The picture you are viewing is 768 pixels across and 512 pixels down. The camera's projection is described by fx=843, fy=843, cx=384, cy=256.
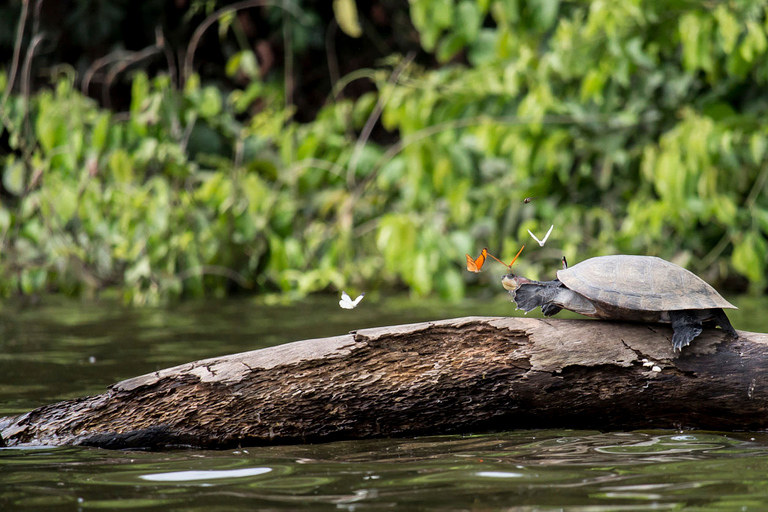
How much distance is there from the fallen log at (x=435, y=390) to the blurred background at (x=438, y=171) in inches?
155

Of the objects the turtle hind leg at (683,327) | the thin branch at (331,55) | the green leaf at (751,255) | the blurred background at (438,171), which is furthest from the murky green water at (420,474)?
the thin branch at (331,55)

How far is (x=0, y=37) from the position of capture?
12.3m

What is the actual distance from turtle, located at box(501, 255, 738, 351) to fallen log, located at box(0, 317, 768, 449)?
7cm

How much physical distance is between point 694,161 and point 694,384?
178 inches

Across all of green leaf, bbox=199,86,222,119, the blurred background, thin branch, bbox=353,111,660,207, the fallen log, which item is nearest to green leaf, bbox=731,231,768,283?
the blurred background

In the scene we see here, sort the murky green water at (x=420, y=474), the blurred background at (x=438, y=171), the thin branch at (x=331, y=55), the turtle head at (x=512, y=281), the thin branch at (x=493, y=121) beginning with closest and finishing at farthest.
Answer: the murky green water at (x=420, y=474) → the turtle head at (x=512, y=281) → the blurred background at (x=438, y=171) → the thin branch at (x=493, y=121) → the thin branch at (x=331, y=55)

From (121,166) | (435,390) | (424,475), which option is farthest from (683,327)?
(121,166)

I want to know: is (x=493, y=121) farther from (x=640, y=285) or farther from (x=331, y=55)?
(x=640, y=285)

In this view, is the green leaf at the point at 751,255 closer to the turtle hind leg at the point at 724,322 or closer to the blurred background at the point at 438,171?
the blurred background at the point at 438,171

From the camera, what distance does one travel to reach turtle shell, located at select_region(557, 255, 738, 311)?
2.72 metres

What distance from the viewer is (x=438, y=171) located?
7.68 metres

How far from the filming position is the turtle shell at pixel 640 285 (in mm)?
2721

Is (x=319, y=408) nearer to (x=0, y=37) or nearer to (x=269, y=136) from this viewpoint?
(x=269, y=136)

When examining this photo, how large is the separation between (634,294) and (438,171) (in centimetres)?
503
